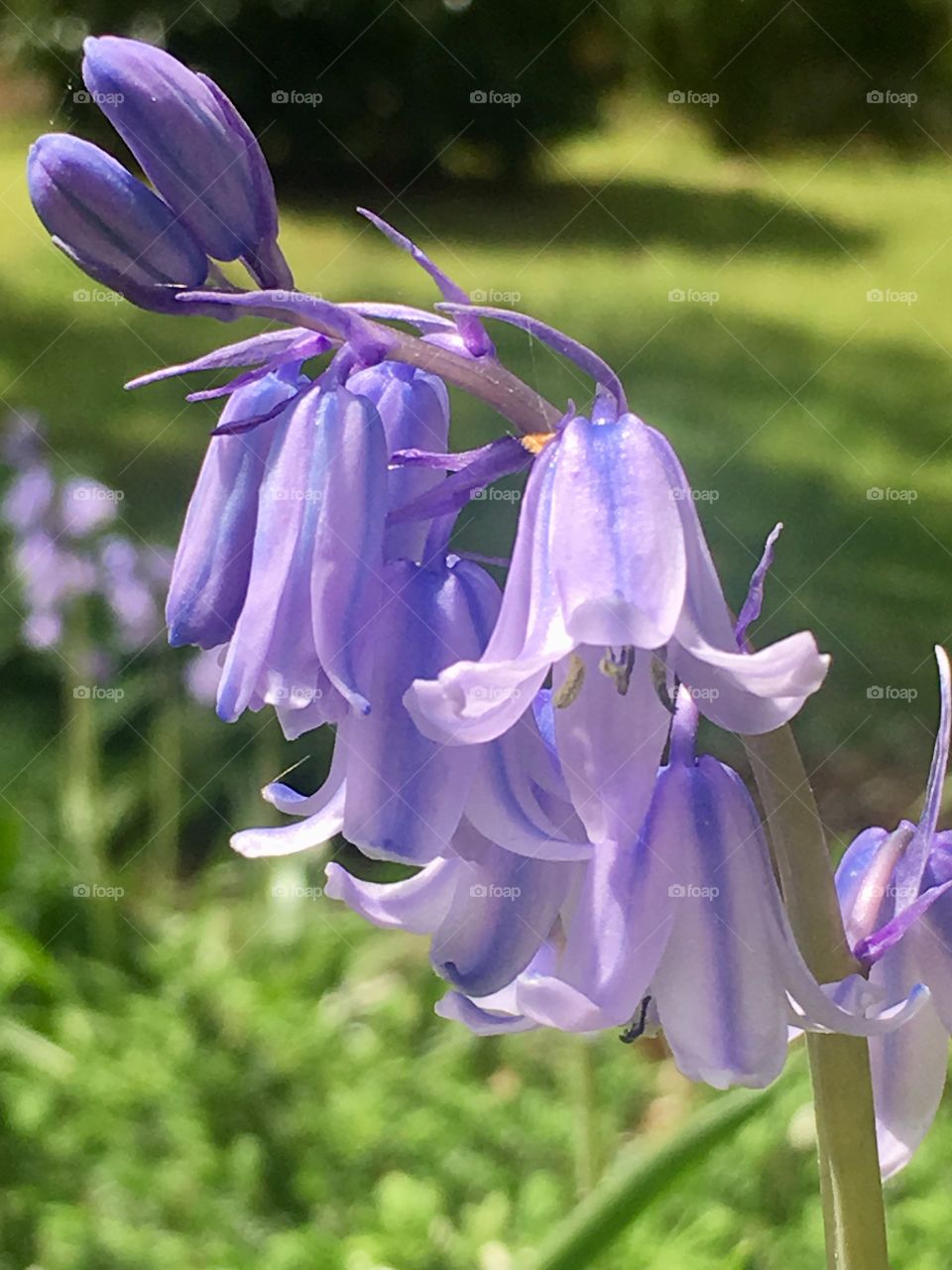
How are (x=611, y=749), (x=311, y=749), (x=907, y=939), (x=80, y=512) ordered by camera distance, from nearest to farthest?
(x=611, y=749) → (x=907, y=939) → (x=80, y=512) → (x=311, y=749)

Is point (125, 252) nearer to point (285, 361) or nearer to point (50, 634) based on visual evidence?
point (285, 361)

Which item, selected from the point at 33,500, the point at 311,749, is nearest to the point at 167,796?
the point at 311,749

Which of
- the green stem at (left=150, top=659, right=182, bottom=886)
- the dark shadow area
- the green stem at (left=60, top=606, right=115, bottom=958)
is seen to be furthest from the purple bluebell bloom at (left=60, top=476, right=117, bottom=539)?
the dark shadow area

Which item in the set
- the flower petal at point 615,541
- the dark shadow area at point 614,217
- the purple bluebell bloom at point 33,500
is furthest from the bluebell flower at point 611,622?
the dark shadow area at point 614,217

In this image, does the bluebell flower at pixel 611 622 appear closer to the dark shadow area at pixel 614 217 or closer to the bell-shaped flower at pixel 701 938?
the bell-shaped flower at pixel 701 938

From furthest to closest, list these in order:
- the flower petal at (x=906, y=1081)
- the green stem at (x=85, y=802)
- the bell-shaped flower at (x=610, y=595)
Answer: the green stem at (x=85, y=802) → the flower petal at (x=906, y=1081) → the bell-shaped flower at (x=610, y=595)

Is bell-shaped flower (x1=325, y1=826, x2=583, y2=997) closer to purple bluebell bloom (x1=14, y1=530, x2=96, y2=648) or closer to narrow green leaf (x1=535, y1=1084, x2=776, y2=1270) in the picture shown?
narrow green leaf (x1=535, y1=1084, x2=776, y2=1270)

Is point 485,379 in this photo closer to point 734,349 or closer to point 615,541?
point 615,541
